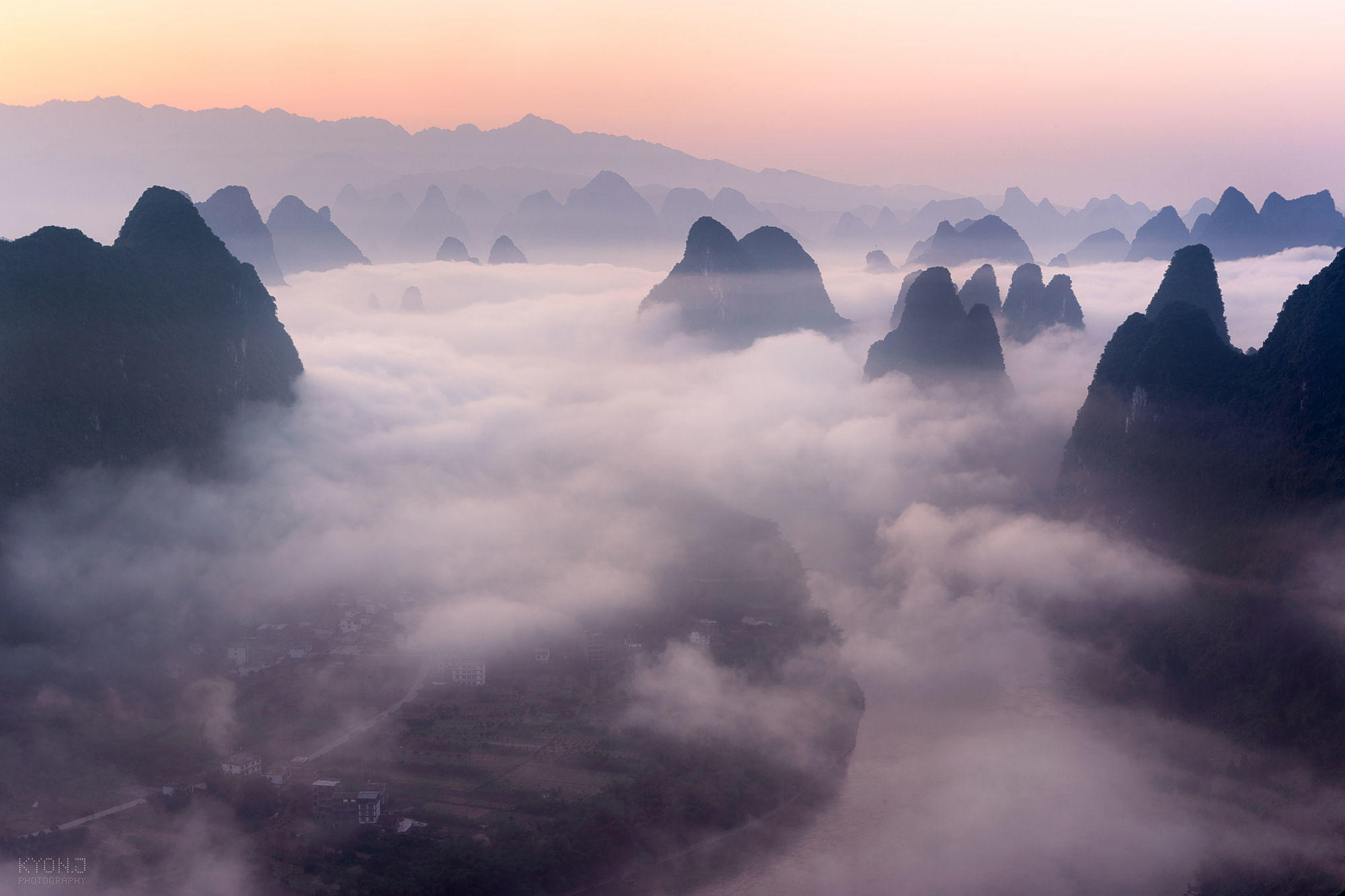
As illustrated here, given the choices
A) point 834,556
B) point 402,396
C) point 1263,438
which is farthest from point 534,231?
point 1263,438

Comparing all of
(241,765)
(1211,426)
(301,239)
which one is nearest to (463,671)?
(241,765)

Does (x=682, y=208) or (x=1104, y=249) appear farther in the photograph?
(x=682, y=208)

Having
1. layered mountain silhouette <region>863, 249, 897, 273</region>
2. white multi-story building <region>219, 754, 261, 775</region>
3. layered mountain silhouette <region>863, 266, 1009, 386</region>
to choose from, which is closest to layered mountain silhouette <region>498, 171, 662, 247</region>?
layered mountain silhouette <region>863, 249, 897, 273</region>

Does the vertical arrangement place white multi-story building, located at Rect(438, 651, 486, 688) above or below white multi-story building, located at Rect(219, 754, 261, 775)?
above

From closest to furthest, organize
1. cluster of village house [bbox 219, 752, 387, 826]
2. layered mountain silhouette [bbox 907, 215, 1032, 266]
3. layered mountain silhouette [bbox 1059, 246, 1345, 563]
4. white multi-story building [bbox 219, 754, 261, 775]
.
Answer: cluster of village house [bbox 219, 752, 387, 826]
white multi-story building [bbox 219, 754, 261, 775]
layered mountain silhouette [bbox 1059, 246, 1345, 563]
layered mountain silhouette [bbox 907, 215, 1032, 266]

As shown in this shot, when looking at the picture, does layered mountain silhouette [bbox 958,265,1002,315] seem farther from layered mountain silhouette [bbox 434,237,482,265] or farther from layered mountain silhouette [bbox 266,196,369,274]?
layered mountain silhouette [bbox 266,196,369,274]

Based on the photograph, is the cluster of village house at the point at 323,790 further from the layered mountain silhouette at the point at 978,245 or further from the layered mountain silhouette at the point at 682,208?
the layered mountain silhouette at the point at 682,208

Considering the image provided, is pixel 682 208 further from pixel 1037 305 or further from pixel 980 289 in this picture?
pixel 1037 305
